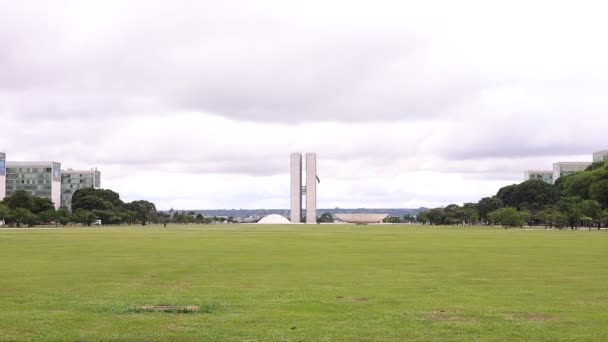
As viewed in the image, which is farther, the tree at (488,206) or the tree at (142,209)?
the tree at (142,209)

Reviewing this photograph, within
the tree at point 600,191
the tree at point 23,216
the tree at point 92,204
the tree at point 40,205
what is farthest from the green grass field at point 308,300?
the tree at point 92,204

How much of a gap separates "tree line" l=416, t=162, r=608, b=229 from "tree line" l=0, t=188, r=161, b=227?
71842 mm

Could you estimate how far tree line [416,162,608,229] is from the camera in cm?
10238

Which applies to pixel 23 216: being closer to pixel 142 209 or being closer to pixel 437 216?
pixel 142 209

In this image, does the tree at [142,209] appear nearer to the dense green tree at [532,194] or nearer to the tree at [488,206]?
the tree at [488,206]

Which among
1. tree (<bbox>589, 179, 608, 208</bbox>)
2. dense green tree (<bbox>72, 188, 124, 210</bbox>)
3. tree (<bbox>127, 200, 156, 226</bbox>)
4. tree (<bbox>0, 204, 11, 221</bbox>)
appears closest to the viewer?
tree (<bbox>589, 179, 608, 208</bbox>)

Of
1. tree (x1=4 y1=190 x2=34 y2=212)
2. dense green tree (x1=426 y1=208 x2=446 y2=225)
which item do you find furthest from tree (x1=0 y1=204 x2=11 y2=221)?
dense green tree (x1=426 y1=208 x2=446 y2=225)

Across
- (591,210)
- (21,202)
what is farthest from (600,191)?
(21,202)

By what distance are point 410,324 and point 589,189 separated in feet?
373

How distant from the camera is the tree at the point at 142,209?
579 feet

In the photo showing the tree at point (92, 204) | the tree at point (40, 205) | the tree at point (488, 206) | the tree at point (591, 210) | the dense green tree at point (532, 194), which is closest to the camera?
the tree at point (591, 210)

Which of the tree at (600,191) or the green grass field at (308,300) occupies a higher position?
the tree at (600,191)

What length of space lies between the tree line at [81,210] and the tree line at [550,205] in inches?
2828

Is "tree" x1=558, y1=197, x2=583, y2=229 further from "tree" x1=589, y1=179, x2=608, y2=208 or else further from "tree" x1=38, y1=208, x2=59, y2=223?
"tree" x1=38, y1=208, x2=59, y2=223
